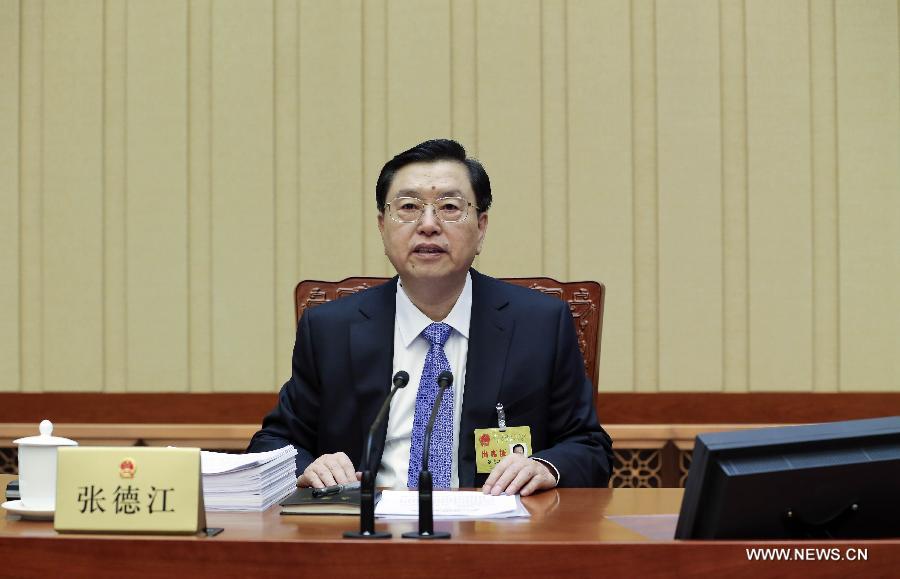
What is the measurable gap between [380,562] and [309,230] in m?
2.64

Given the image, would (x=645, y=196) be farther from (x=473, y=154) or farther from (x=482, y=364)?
(x=482, y=364)

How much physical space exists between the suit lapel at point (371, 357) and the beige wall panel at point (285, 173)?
4.73ft

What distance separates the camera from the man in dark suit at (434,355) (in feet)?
7.37

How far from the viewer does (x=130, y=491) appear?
1.34m

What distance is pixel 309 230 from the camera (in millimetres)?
3768

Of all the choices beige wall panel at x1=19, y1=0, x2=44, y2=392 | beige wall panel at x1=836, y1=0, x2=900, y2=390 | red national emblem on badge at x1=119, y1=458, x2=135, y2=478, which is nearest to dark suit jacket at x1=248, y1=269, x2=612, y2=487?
red national emblem on badge at x1=119, y1=458, x2=135, y2=478

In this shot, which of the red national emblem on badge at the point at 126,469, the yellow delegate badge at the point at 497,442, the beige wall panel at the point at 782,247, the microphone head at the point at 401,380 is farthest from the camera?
the beige wall panel at the point at 782,247

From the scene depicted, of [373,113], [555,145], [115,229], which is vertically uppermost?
[373,113]

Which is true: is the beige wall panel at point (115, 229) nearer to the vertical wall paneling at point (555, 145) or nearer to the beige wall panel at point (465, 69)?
the beige wall panel at point (465, 69)

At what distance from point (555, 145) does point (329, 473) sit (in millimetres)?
2209

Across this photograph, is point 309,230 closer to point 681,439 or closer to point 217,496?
point 681,439

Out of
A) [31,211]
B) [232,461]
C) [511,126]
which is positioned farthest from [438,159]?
[31,211]

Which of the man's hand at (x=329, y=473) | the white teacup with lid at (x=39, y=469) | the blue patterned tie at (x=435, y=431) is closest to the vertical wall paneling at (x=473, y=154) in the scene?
the blue patterned tie at (x=435, y=431)

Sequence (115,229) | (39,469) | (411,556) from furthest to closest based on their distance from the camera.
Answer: (115,229), (39,469), (411,556)
